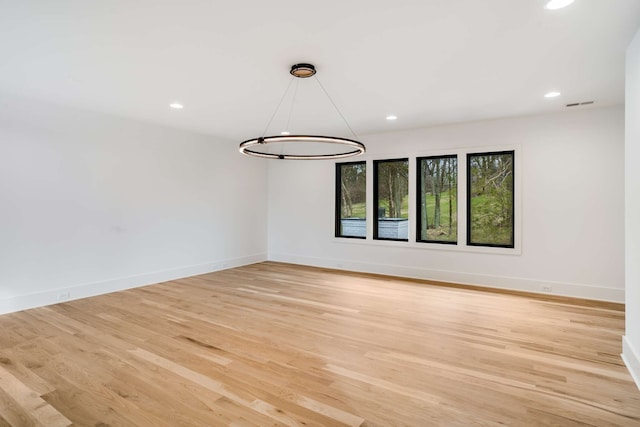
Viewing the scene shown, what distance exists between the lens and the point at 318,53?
122 inches

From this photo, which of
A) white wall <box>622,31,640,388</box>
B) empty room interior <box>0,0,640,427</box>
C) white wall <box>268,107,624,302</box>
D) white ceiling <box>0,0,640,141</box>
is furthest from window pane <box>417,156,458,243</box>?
white wall <box>622,31,640,388</box>

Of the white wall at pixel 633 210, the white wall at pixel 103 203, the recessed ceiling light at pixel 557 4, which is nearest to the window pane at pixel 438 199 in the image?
the white wall at pixel 633 210

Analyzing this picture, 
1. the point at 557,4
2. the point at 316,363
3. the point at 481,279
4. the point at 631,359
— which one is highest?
the point at 557,4

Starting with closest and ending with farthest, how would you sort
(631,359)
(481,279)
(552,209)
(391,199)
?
(631,359), (552,209), (481,279), (391,199)

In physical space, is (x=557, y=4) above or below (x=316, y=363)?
above

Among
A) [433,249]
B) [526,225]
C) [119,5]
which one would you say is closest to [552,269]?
[526,225]

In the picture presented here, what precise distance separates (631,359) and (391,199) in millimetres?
4332

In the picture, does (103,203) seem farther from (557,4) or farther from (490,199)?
(490,199)

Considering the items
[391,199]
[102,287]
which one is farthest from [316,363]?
[391,199]

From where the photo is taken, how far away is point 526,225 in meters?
5.28

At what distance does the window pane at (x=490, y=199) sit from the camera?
18.2ft

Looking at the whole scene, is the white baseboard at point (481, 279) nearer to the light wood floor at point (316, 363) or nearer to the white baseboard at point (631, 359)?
the light wood floor at point (316, 363)

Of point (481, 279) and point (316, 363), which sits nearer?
point (316, 363)

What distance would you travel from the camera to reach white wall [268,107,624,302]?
477 cm
